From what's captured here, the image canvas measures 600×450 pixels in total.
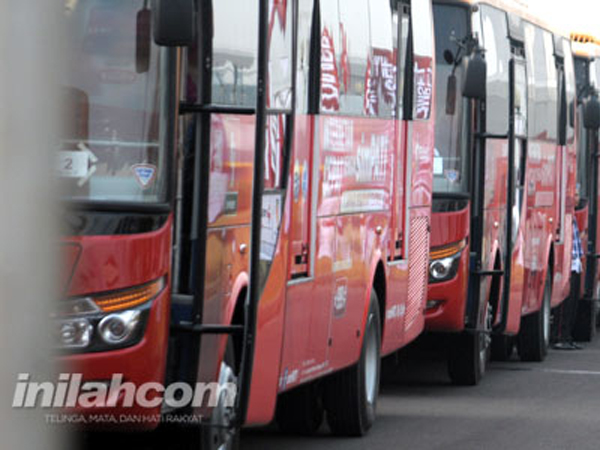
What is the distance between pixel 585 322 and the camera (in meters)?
20.0

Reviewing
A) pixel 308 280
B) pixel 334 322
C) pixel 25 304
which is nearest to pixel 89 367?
pixel 308 280

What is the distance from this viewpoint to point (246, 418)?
6746 mm

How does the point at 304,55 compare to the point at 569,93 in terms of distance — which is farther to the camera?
the point at 569,93

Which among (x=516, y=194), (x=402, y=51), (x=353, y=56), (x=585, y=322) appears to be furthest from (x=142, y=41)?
(x=585, y=322)

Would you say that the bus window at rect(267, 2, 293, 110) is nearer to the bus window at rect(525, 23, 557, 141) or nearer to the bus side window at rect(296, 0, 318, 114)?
the bus side window at rect(296, 0, 318, 114)

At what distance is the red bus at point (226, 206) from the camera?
5.50 metres

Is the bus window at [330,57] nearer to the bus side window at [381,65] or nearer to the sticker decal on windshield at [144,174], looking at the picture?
the bus side window at [381,65]

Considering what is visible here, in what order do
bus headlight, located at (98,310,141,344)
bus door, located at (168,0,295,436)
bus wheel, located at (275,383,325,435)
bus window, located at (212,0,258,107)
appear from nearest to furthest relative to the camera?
bus headlight, located at (98,310,141,344) < bus door, located at (168,0,295,436) < bus window, located at (212,0,258,107) < bus wheel, located at (275,383,325,435)

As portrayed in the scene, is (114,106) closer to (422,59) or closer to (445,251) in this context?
(422,59)

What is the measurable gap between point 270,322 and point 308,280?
98cm

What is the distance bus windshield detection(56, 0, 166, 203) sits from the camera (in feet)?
18.1

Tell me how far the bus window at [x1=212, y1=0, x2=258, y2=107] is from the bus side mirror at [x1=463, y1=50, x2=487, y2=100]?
20.7ft

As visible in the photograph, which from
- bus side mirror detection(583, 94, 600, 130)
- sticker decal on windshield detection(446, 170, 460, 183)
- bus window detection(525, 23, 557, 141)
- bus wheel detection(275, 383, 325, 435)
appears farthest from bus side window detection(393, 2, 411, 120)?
bus side mirror detection(583, 94, 600, 130)

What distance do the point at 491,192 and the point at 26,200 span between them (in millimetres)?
12910
